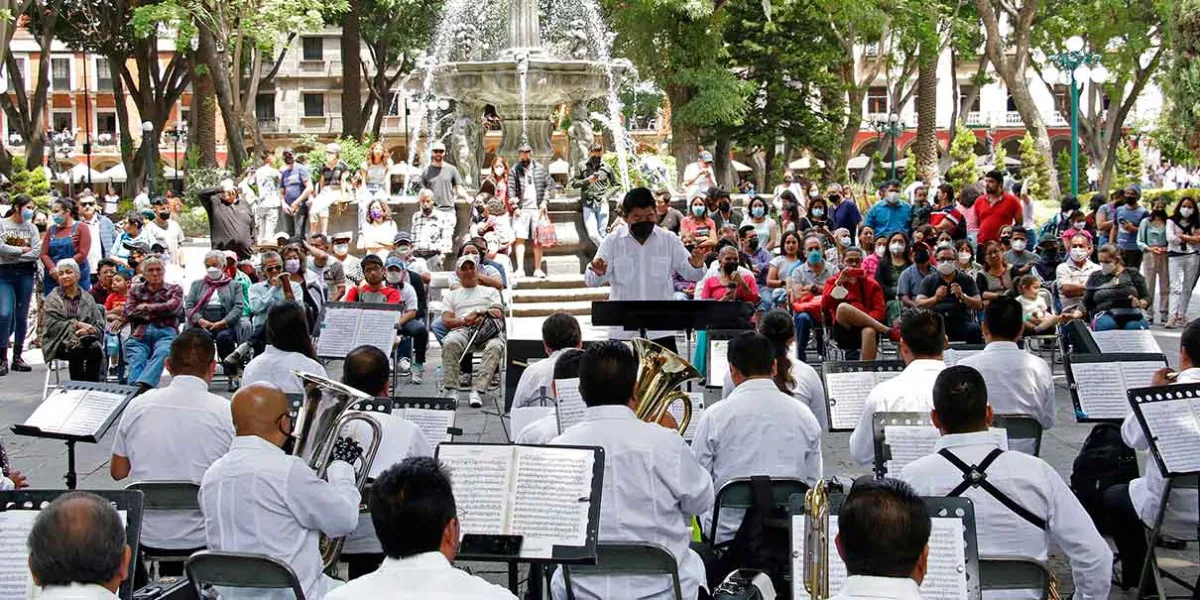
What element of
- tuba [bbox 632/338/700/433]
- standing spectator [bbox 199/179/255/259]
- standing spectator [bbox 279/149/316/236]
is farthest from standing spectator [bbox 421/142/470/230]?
tuba [bbox 632/338/700/433]

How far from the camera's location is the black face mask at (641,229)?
10.8m

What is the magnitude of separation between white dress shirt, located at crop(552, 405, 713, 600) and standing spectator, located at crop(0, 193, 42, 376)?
38.6 feet

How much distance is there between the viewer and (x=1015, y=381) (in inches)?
330

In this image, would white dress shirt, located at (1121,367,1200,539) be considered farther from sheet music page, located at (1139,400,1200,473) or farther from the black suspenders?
the black suspenders

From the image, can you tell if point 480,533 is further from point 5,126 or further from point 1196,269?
point 5,126

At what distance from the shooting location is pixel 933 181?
3878cm

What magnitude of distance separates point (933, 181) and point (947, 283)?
84.6ft

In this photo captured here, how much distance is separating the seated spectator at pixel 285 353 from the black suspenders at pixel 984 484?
4.65 m

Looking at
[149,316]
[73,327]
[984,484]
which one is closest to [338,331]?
[149,316]

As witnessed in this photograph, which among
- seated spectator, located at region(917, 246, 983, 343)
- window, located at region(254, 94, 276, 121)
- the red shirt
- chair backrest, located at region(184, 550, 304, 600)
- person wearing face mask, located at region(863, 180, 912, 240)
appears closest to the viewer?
chair backrest, located at region(184, 550, 304, 600)

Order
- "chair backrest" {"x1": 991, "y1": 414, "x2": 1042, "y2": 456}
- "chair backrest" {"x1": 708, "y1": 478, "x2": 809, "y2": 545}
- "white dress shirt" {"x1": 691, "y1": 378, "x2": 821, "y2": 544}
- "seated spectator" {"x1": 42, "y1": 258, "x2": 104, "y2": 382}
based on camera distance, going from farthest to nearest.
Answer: "seated spectator" {"x1": 42, "y1": 258, "x2": 104, "y2": 382}, "chair backrest" {"x1": 991, "y1": 414, "x2": 1042, "y2": 456}, "white dress shirt" {"x1": 691, "y1": 378, "x2": 821, "y2": 544}, "chair backrest" {"x1": 708, "y1": 478, "x2": 809, "y2": 545}

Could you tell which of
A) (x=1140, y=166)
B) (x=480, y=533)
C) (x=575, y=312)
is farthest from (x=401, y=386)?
(x=1140, y=166)

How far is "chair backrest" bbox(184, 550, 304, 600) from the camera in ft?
17.5

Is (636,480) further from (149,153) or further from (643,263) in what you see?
Result: (149,153)
